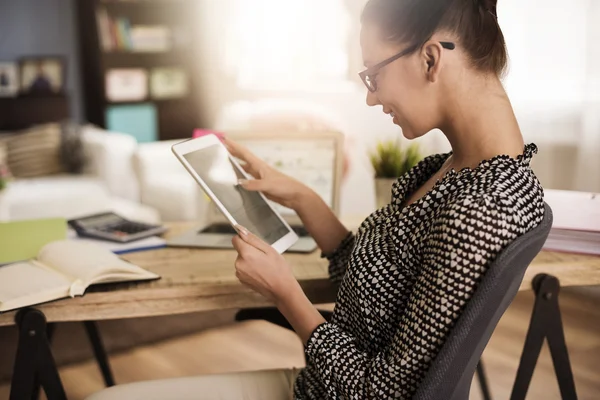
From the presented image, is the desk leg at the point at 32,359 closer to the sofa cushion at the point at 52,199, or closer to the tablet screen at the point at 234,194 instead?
the tablet screen at the point at 234,194

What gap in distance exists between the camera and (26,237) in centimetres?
141

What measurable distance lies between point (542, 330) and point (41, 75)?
4.94 m

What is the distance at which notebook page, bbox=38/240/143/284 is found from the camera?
1137 mm

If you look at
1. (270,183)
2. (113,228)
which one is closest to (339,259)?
(270,183)

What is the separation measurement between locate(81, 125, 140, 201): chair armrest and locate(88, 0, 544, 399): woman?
3196 mm

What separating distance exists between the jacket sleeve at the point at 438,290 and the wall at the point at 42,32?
5.17 m

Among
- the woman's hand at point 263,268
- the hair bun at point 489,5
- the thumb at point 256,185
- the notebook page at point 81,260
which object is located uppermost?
the hair bun at point 489,5

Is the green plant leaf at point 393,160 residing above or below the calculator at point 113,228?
above

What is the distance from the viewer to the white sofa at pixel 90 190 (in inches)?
134

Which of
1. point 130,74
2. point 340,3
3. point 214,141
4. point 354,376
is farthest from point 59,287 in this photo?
point 130,74

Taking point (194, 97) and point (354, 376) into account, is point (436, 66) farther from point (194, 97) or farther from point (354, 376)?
point (194, 97)

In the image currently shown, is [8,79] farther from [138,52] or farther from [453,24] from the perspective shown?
[453,24]

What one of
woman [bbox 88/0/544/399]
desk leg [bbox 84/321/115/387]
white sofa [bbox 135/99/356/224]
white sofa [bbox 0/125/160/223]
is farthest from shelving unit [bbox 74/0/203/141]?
woman [bbox 88/0/544/399]

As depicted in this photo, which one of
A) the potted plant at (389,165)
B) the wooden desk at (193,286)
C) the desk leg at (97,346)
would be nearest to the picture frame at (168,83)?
the desk leg at (97,346)
